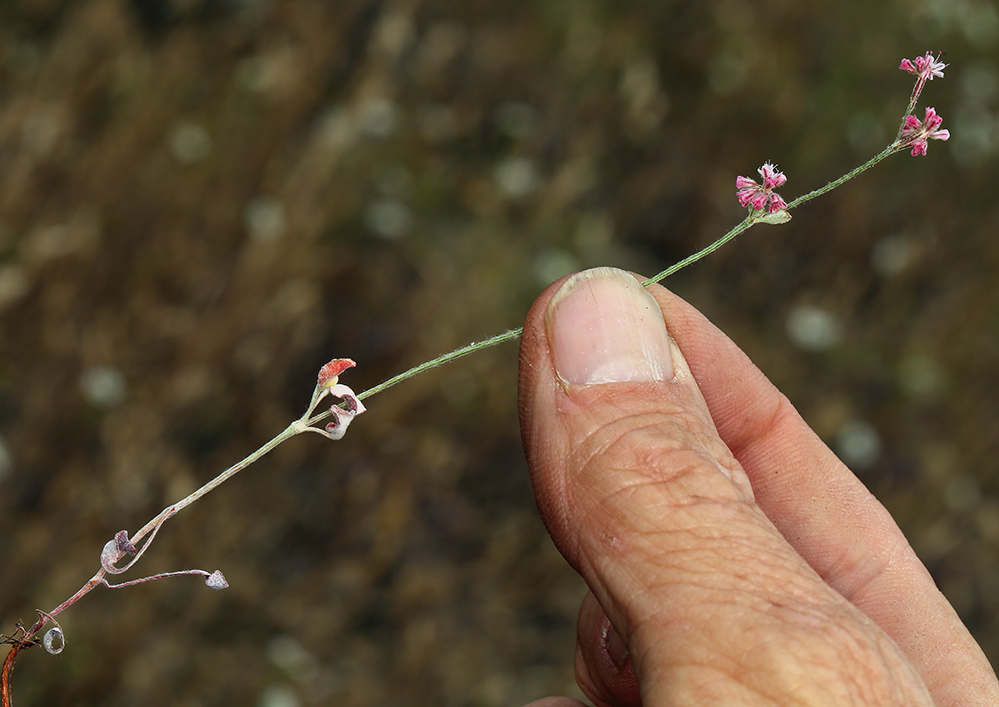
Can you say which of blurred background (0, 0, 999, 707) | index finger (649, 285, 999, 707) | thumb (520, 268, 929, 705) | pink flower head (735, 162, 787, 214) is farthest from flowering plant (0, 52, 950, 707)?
blurred background (0, 0, 999, 707)

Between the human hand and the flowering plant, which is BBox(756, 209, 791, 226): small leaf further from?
the human hand

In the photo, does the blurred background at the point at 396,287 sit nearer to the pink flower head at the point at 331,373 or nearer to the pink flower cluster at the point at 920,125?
the pink flower head at the point at 331,373

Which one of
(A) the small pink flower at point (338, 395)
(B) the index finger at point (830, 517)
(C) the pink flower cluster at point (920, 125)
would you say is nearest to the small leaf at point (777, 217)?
(C) the pink flower cluster at point (920, 125)

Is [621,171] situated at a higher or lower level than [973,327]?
higher

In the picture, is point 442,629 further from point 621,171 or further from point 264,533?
point 621,171

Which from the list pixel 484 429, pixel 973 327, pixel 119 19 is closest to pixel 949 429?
pixel 973 327

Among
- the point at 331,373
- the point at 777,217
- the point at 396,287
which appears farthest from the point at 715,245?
the point at 396,287
